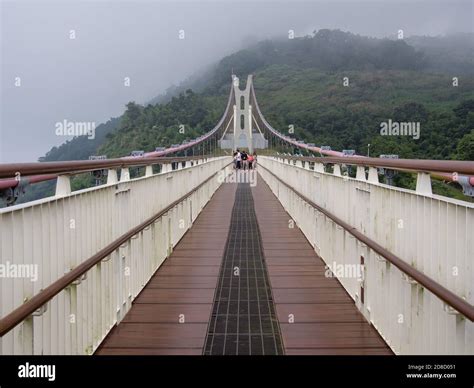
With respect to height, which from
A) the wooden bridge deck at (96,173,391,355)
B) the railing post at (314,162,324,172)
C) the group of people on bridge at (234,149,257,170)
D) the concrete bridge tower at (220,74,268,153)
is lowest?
the wooden bridge deck at (96,173,391,355)

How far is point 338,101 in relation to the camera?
6962 cm

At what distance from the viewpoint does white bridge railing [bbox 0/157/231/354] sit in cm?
231

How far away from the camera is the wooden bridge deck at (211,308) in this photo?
3646 mm

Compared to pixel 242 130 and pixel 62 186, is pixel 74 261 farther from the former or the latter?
pixel 242 130

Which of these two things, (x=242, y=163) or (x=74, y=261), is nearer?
(x=74, y=261)

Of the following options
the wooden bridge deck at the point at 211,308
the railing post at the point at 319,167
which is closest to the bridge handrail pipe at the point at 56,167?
the wooden bridge deck at the point at 211,308

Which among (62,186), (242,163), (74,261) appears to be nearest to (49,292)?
(74,261)

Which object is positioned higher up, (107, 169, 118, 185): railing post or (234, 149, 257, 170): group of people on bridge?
(234, 149, 257, 170): group of people on bridge

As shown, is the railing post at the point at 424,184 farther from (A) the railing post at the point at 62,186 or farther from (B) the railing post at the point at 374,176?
(A) the railing post at the point at 62,186

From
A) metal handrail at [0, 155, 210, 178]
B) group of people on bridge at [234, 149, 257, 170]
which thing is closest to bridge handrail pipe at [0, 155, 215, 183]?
metal handrail at [0, 155, 210, 178]

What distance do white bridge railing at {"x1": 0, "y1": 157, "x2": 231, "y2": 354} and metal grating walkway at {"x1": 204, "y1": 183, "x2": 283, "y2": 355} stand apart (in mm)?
674

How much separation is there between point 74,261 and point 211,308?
1639 mm

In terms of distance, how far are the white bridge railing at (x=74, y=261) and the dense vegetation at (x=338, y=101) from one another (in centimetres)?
222

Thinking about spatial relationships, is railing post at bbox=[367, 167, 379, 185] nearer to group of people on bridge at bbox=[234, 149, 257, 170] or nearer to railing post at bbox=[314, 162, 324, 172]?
railing post at bbox=[314, 162, 324, 172]
